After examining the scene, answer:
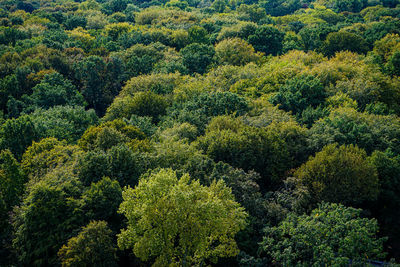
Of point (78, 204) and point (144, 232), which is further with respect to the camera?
point (78, 204)

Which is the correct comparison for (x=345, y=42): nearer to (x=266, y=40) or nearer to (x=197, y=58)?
(x=266, y=40)

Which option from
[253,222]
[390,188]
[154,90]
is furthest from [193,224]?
[154,90]

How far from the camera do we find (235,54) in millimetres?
69188

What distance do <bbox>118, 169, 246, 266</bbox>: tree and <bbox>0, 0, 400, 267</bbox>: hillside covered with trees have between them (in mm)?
109

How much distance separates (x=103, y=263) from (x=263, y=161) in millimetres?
19984

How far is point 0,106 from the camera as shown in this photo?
174 ft

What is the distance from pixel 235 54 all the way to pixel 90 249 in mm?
→ 54790

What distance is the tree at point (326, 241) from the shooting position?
23.4 meters

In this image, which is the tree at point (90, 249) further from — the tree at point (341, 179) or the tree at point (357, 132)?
the tree at point (357, 132)

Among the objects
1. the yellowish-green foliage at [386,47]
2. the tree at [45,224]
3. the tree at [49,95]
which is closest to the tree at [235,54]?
the yellowish-green foliage at [386,47]

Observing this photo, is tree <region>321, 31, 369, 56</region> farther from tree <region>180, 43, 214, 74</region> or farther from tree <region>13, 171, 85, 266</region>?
tree <region>13, 171, 85, 266</region>

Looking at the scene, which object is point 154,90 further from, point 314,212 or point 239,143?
point 314,212

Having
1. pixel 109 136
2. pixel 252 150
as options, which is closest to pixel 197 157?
pixel 252 150

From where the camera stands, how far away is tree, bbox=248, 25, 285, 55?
261ft
